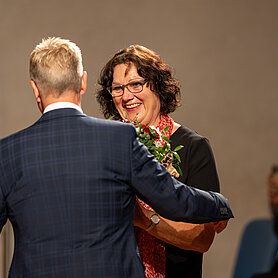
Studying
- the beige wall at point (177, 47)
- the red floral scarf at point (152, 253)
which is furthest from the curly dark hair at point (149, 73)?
the beige wall at point (177, 47)

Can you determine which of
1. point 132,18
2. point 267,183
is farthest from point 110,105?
point 132,18

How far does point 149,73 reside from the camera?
2250 millimetres

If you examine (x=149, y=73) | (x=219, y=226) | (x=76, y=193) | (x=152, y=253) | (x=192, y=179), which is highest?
(x=149, y=73)

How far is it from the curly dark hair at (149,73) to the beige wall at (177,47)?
58.4 inches

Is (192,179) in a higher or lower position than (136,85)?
lower

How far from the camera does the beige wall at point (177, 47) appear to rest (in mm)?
3912

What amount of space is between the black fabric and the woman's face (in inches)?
7.3

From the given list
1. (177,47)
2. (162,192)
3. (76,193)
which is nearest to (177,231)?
(162,192)

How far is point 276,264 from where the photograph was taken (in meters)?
0.74

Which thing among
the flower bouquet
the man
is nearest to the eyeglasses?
the flower bouquet

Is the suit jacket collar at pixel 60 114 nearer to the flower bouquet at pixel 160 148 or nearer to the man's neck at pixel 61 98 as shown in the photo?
the man's neck at pixel 61 98

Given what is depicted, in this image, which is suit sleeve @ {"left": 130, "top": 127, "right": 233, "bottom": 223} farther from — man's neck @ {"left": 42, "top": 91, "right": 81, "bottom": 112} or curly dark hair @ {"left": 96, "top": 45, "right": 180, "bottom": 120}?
curly dark hair @ {"left": 96, "top": 45, "right": 180, "bottom": 120}

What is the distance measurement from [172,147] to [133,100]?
0.26 m

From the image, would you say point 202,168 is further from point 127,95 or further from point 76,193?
point 76,193
